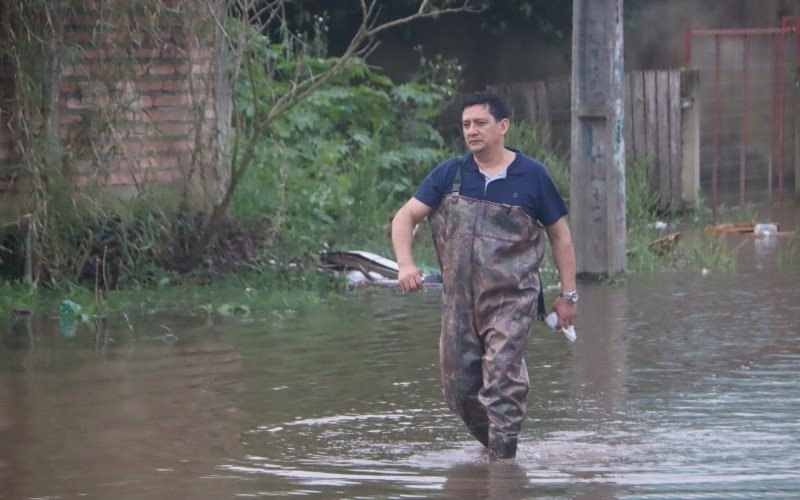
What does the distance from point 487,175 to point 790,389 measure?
7.04ft

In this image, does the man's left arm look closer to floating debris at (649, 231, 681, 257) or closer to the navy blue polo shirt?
the navy blue polo shirt

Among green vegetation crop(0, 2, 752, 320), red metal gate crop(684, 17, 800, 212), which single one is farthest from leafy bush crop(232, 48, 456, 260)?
red metal gate crop(684, 17, 800, 212)

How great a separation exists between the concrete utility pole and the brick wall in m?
2.77

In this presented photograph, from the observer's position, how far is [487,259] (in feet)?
18.3

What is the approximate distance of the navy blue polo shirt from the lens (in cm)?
562

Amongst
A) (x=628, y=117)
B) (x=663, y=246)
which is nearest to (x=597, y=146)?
(x=663, y=246)

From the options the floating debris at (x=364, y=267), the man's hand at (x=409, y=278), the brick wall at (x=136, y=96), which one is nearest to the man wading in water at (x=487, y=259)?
the man's hand at (x=409, y=278)

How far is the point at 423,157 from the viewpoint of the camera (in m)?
14.4

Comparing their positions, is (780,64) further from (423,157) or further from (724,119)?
(423,157)

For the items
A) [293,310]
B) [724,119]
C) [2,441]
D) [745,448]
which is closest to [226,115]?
[293,310]

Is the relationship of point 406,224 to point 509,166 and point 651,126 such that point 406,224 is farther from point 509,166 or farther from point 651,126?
point 651,126

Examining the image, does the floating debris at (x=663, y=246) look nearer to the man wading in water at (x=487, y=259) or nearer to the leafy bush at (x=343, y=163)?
the leafy bush at (x=343, y=163)

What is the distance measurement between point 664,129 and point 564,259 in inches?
371

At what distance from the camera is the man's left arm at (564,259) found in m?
5.74
